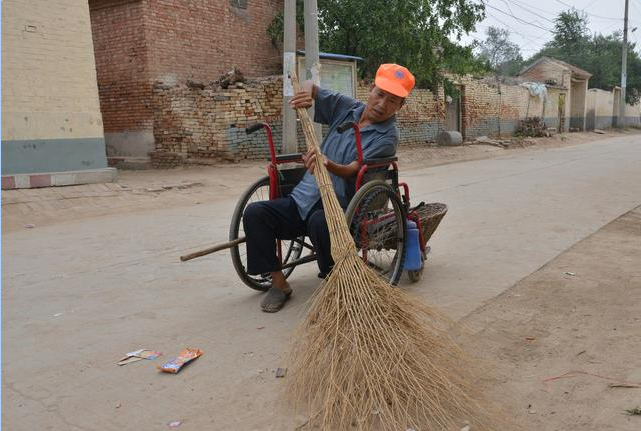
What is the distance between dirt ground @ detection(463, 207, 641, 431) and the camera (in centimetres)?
206

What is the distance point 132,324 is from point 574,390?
2.19 meters

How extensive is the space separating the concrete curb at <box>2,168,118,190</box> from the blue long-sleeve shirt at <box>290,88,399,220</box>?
577 cm

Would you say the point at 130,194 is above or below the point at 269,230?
below

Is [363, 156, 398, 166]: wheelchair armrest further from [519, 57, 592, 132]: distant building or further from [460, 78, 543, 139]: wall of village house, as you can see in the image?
[519, 57, 592, 132]: distant building

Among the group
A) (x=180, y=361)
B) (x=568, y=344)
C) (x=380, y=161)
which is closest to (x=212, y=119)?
(x=380, y=161)

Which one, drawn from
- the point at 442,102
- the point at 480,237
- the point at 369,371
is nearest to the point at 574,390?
the point at 369,371

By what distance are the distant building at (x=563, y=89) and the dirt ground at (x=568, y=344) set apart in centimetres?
2715

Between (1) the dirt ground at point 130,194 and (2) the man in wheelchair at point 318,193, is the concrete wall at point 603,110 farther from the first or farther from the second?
(2) the man in wheelchair at point 318,193

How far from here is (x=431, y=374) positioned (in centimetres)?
204

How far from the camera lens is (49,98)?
7902 millimetres

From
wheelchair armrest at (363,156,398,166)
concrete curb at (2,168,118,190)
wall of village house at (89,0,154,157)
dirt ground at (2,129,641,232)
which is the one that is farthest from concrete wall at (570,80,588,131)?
→ wheelchair armrest at (363,156,398,166)

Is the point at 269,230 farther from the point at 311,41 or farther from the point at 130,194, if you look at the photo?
the point at 311,41

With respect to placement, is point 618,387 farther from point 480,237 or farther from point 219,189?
point 219,189

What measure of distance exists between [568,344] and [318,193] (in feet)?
4.78
